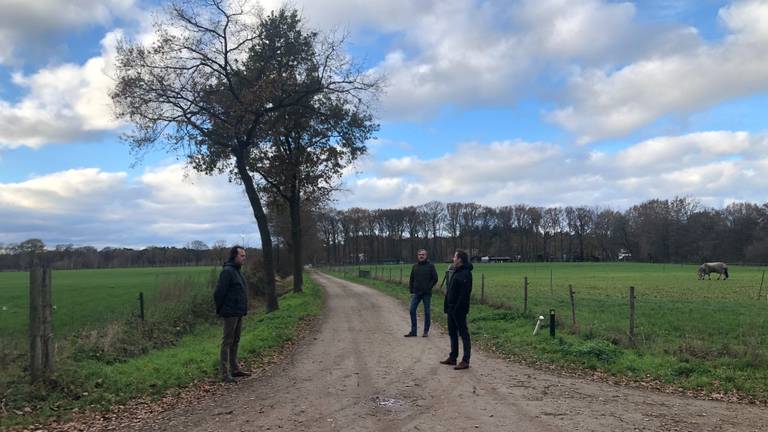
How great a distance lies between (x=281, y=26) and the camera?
60.7 feet

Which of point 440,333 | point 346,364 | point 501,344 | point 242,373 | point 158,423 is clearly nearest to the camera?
point 158,423

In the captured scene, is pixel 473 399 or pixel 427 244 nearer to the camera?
pixel 473 399

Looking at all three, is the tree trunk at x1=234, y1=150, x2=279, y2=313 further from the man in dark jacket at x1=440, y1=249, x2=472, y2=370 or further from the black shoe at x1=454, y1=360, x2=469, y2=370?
the black shoe at x1=454, y1=360, x2=469, y2=370

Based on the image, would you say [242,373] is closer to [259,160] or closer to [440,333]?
[440,333]

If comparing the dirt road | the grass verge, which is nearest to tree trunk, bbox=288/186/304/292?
the grass verge

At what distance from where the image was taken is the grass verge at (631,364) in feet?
26.6

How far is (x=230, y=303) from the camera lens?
884 cm

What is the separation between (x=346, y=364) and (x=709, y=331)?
33.8 feet

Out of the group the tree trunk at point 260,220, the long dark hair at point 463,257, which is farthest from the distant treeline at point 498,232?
the long dark hair at point 463,257

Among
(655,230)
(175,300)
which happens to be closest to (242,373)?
(175,300)

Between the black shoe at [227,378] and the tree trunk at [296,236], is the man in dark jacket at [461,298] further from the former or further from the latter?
the tree trunk at [296,236]

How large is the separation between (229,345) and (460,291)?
12.7 ft

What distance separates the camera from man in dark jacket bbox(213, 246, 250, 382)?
8.78 meters

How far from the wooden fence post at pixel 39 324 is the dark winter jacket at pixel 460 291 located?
19.6 feet
